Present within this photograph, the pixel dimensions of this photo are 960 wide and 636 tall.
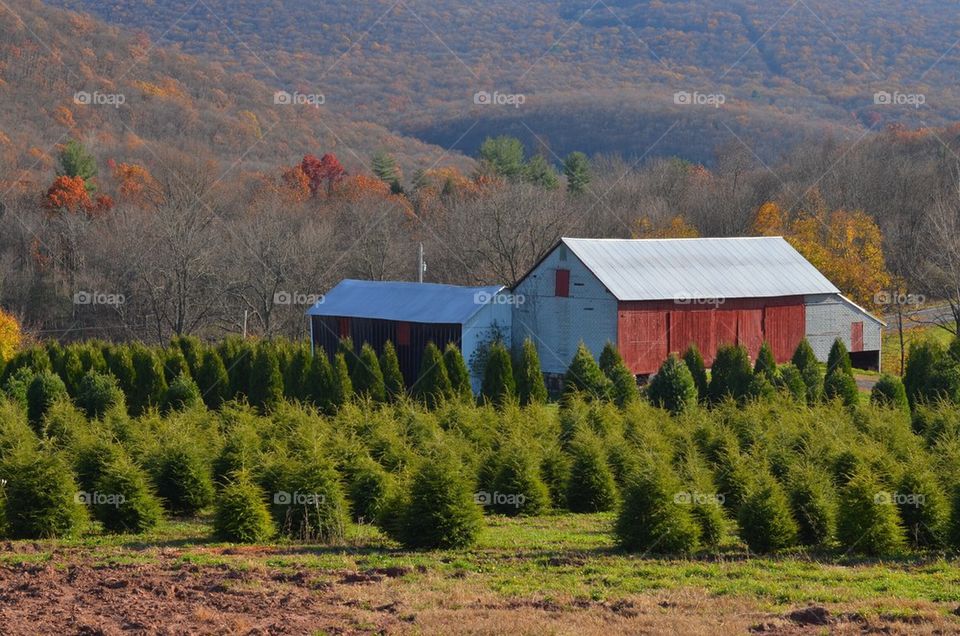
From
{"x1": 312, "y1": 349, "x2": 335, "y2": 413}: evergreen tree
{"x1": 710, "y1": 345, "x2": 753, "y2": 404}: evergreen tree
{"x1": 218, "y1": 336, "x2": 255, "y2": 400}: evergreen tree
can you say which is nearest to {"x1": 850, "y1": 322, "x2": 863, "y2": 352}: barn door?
{"x1": 710, "y1": 345, "x2": 753, "y2": 404}: evergreen tree

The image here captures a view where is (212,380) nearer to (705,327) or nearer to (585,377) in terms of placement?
(585,377)

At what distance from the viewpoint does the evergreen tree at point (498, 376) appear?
36094mm

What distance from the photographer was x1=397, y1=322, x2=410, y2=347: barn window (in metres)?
43.3

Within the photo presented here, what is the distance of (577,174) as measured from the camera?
299 feet

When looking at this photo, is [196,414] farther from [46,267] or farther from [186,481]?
[46,267]

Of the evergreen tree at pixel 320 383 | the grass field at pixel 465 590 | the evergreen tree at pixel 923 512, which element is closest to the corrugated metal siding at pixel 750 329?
the evergreen tree at pixel 320 383

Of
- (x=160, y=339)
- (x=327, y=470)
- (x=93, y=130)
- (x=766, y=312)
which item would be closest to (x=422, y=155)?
(x=93, y=130)

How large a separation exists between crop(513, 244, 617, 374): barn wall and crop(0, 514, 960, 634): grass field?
79.6 ft

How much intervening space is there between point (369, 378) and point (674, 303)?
34.8 feet

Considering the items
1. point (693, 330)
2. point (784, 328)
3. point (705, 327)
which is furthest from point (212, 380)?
point (784, 328)

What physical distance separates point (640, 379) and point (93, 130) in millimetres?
86142

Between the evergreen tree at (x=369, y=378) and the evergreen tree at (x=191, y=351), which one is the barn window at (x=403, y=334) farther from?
the evergreen tree at (x=191, y=351)

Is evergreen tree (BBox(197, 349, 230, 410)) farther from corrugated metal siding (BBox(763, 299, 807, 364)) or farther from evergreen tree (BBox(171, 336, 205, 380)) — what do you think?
corrugated metal siding (BBox(763, 299, 807, 364))

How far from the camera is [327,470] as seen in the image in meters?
18.4
